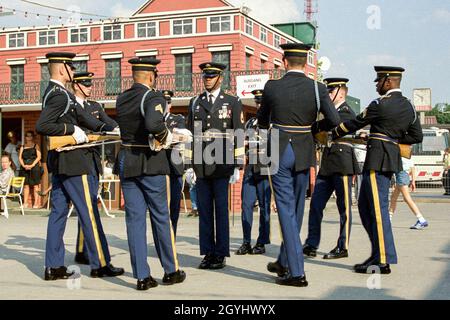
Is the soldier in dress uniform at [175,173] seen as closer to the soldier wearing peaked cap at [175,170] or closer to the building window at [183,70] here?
the soldier wearing peaked cap at [175,170]

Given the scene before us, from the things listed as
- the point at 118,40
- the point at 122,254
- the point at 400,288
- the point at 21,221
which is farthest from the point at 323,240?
the point at 118,40

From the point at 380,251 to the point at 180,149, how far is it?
7.85 ft

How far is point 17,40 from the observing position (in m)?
34.4

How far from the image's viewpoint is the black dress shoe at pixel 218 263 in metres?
7.57

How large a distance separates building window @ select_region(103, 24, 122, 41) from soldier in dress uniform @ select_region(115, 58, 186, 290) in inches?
1048

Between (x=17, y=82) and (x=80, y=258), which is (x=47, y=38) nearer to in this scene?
(x=17, y=82)

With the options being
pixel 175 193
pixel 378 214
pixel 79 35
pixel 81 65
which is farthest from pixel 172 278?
pixel 79 35

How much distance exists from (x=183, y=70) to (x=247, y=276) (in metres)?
24.8

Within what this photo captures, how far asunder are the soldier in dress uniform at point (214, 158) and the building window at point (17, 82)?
83.3 ft

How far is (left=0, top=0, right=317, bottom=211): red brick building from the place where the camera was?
97.0 ft

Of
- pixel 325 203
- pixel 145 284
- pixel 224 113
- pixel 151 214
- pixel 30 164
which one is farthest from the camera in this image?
pixel 30 164

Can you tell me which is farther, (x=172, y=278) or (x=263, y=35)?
(x=263, y=35)

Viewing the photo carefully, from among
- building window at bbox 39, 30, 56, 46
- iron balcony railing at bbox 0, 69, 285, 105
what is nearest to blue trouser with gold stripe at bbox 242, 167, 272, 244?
iron balcony railing at bbox 0, 69, 285, 105

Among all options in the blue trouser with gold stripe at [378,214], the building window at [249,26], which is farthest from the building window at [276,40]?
the blue trouser with gold stripe at [378,214]
